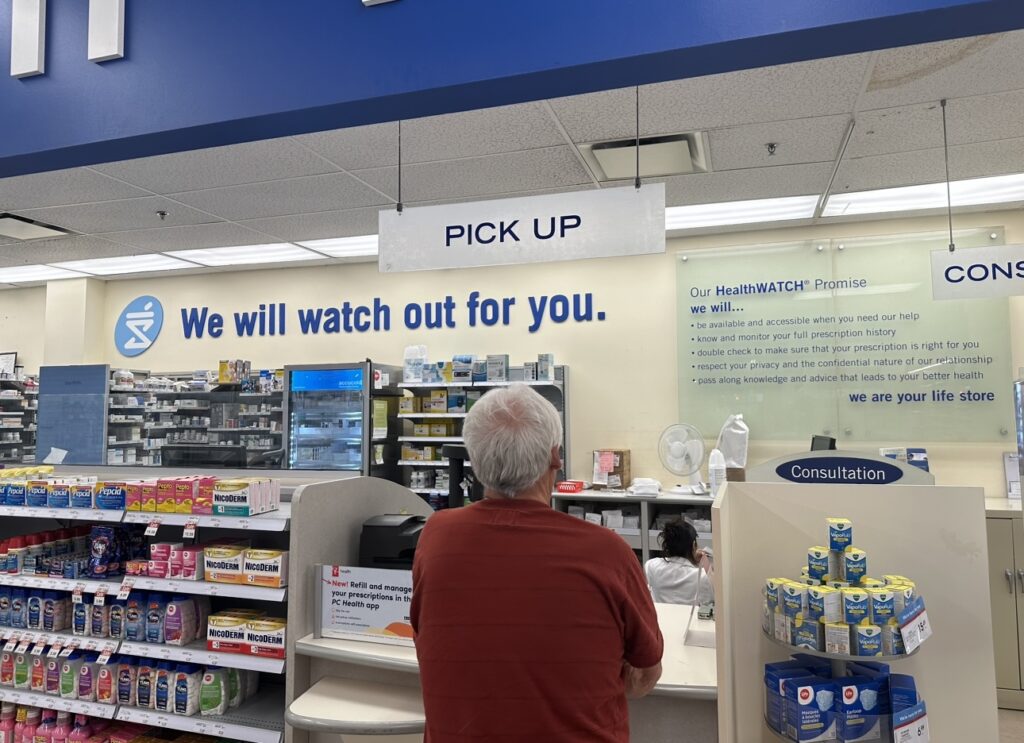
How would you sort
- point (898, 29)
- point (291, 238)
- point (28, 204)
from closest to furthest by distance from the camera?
point (898, 29) < point (28, 204) < point (291, 238)

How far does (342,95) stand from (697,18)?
1.15 m

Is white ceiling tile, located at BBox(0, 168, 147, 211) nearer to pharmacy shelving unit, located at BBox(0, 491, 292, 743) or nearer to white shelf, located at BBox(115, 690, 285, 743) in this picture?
pharmacy shelving unit, located at BBox(0, 491, 292, 743)

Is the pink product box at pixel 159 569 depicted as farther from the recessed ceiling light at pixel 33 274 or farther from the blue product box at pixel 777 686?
the recessed ceiling light at pixel 33 274

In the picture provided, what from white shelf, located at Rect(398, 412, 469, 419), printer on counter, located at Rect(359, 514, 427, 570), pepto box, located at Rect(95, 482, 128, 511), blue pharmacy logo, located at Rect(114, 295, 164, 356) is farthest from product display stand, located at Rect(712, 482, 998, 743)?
blue pharmacy logo, located at Rect(114, 295, 164, 356)

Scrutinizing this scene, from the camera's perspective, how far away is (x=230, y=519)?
105 inches

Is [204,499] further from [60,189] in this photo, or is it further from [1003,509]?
[1003,509]

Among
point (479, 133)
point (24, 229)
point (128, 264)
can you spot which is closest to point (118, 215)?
point (24, 229)

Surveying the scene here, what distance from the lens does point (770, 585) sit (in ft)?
7.48

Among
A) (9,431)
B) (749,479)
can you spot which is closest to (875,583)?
(749,479)

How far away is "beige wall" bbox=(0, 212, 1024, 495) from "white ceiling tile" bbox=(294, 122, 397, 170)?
8.09 feet

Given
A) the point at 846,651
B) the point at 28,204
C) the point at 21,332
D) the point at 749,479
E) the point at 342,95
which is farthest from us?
the point at 21,332

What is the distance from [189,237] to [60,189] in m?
1.47

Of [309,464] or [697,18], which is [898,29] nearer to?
[697,18]

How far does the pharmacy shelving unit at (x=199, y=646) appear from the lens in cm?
259
